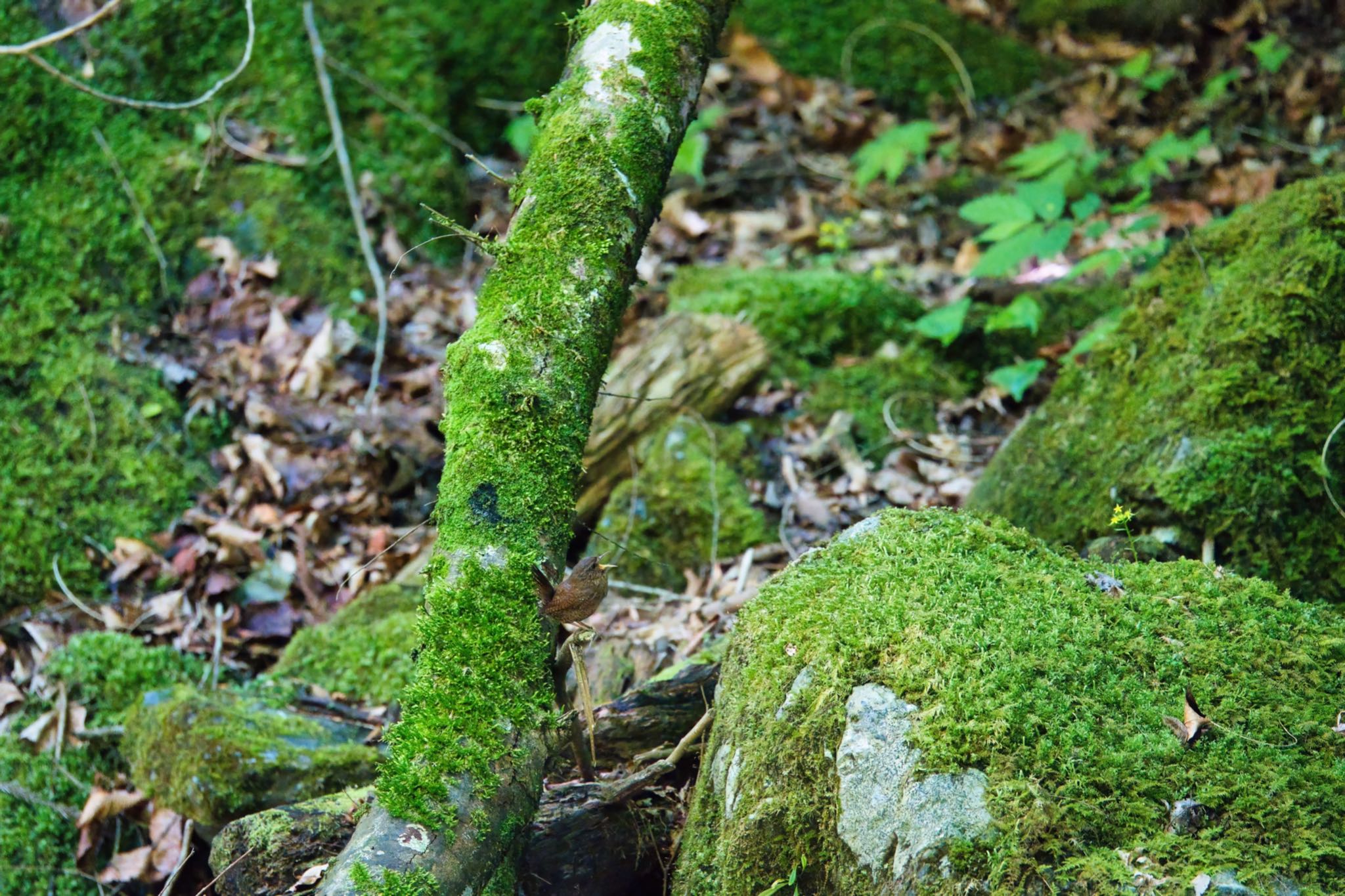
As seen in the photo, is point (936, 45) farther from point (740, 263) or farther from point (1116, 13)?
point (740, 263)

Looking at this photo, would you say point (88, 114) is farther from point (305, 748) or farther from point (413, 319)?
point (305, 748)

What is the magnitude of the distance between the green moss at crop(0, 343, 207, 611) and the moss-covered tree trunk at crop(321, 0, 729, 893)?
3.33 metres

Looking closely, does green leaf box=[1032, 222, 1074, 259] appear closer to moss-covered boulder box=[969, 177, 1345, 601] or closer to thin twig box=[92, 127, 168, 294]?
moss-covered boulder box=[969, 177, 1345, 601]

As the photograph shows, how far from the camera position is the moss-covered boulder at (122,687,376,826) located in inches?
124

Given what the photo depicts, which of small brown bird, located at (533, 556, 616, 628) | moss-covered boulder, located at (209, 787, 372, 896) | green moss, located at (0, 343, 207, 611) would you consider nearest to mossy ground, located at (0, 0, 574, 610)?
green moss, located at (0, 343, 207, 611)

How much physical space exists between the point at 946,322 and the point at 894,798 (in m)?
3.67

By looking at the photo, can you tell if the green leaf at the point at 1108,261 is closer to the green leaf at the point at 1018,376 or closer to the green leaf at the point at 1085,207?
the green leaf at the point at 1085,207

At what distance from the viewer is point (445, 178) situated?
6668 millimetres

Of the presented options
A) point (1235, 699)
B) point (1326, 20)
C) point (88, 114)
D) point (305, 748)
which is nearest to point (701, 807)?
A: point (1235, 699)

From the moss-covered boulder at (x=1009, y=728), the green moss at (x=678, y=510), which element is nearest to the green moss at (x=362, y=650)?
the green moss at (x=678, y=510)

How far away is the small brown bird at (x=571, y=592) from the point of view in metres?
2.26

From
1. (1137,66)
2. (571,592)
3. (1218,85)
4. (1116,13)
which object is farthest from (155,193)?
(1116,13)

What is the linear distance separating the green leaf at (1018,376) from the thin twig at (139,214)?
4.60 m

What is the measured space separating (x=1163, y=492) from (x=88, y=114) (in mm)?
6011
